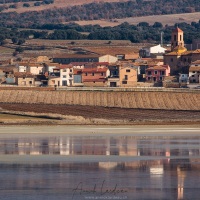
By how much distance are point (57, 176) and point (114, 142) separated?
13225 mm

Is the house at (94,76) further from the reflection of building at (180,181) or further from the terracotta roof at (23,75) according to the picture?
the reflection of building at (180,181)

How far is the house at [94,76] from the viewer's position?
4056 inches

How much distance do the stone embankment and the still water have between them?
29559 mm

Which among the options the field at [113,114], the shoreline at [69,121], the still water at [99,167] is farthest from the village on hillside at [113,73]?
the still water at [99,167]

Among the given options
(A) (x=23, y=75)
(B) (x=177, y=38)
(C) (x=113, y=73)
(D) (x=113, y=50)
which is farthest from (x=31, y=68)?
(D) (x=113, y=50)

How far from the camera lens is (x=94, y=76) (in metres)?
105

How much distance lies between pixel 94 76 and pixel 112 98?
80.4 feet

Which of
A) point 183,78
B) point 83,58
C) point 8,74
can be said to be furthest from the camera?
point 83,58

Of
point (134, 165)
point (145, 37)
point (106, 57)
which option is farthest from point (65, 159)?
point (145, 37)

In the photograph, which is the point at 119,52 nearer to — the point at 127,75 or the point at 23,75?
the point at 127,75

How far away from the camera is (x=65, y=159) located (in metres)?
36.4

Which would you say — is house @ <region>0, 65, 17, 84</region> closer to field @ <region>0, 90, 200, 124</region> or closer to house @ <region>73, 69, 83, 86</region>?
house @ <region>73, 69, 83, 86</region>

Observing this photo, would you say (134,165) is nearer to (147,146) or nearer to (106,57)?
(147,146)

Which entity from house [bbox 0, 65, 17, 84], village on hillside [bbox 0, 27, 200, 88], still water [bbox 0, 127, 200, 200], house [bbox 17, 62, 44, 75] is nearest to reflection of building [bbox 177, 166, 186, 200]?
still water [bbox 0, 127, 200, 200]
